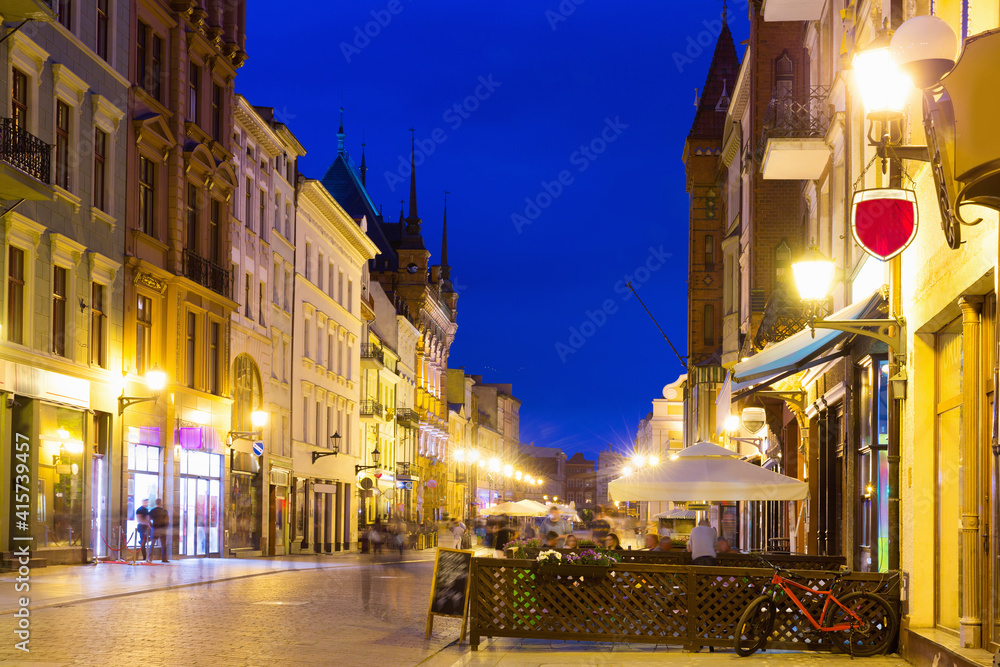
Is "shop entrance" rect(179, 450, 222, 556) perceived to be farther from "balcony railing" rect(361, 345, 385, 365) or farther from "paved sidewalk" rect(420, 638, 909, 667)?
"balcony railing" rect(361, 345, 385, 365)

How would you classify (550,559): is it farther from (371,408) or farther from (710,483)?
(371,408)

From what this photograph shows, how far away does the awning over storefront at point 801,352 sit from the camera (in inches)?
587

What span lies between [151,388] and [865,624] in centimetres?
2269

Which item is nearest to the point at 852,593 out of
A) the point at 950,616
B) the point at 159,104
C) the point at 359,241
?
the point at 950,616

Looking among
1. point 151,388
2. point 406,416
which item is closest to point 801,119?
point 151,388

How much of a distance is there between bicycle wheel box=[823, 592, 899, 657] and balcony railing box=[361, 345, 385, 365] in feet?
170

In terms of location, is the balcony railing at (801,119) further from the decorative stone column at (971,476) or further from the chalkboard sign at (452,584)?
the decorative stone column at (971,476)

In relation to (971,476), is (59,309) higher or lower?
higher

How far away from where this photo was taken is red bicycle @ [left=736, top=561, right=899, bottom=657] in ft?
42.1

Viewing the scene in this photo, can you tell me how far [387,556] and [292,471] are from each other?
505 centimetres

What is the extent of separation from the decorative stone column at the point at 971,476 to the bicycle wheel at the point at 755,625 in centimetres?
274

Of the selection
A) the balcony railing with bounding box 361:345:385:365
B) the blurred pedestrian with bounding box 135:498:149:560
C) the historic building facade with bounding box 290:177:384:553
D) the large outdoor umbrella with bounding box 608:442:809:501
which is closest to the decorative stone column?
the large outdoor umbrella with bounding box 608:442:809:501

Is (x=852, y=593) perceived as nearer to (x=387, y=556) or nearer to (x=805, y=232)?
(x=805, y=232)

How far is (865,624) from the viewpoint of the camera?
1289 cm
